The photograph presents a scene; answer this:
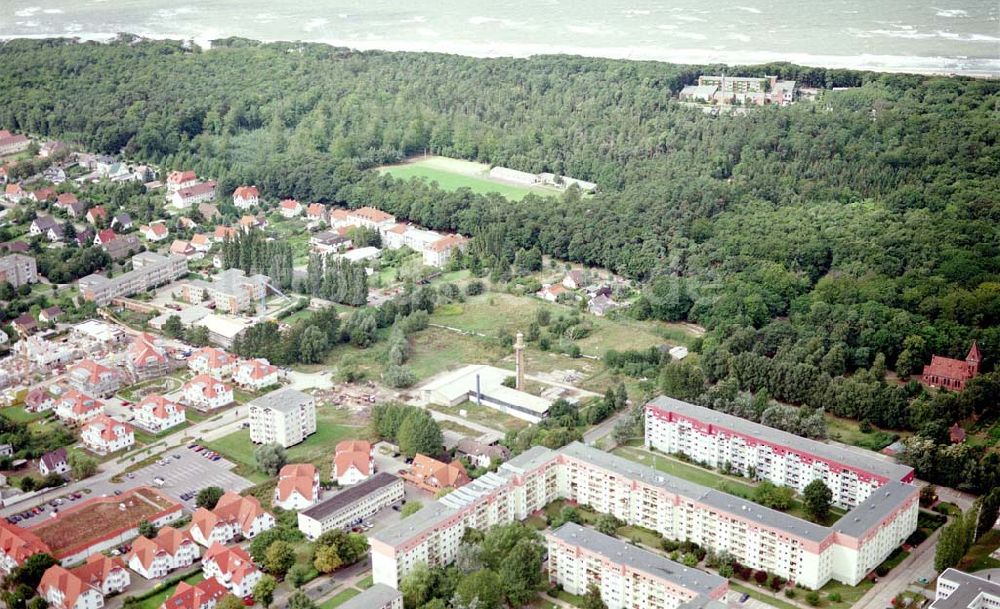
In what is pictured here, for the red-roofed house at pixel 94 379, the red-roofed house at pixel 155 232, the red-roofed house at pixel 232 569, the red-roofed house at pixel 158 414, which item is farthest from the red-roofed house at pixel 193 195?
the red-roofed house at pixel 232 569

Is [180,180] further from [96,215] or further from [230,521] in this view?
[230,521]

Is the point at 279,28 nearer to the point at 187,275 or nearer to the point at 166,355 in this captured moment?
the point at 187,275

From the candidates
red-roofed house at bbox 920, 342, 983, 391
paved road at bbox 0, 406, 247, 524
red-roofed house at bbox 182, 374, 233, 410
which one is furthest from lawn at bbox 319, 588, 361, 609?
red-roofed house at bbox 920, 342, 983, 391

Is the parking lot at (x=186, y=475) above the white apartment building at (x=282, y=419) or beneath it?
beneath

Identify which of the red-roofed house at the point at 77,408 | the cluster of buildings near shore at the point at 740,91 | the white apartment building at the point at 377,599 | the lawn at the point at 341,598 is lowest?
the lawn at the point at 341,598

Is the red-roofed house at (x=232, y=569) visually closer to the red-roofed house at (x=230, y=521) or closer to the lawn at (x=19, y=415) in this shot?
the red-roofed house at (x=230, y=521)
